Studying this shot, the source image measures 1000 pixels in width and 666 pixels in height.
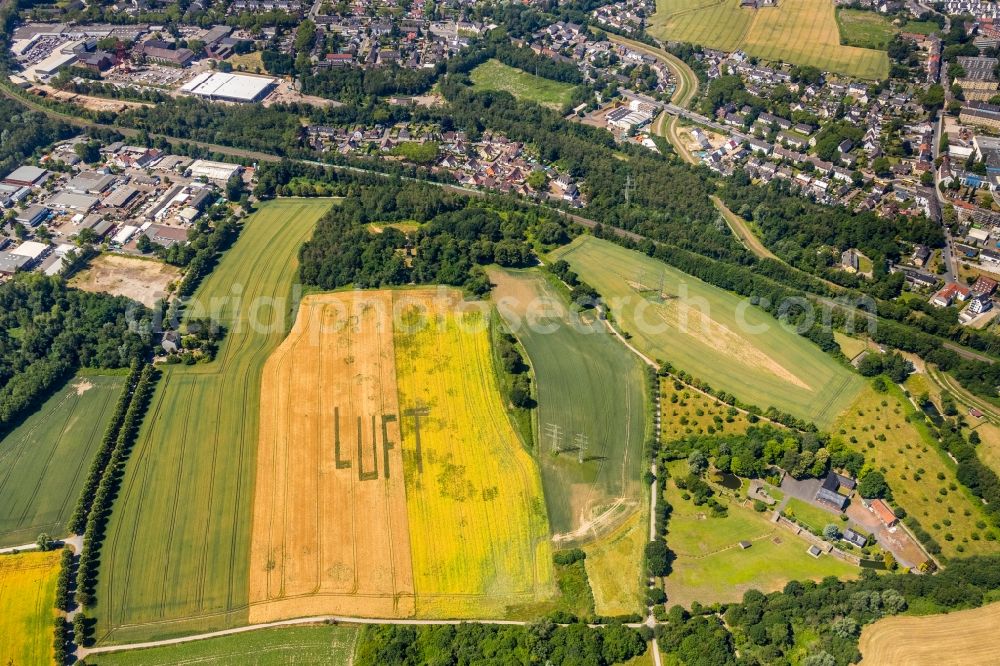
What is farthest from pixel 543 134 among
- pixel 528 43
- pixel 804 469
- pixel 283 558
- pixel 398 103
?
pixel 283 558

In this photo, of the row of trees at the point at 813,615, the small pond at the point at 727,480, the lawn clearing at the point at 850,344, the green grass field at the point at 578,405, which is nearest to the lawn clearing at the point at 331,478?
the green grass field at the point at 578,405

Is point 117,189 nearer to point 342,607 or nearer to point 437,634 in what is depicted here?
point 342,607

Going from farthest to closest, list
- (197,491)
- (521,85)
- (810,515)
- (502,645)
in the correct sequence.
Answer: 1. (521,85)
2. (197,491)
3. (810,515)
4. (502,645)

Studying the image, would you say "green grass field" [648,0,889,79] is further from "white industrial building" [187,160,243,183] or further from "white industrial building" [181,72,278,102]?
"white industrial building" [187,160,243,183]

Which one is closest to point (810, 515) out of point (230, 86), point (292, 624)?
point (292, 624)

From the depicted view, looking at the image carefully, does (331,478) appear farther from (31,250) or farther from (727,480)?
(31,250)

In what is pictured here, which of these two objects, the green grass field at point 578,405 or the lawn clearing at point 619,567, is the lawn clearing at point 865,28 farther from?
the lawn clearing at point 619,567
